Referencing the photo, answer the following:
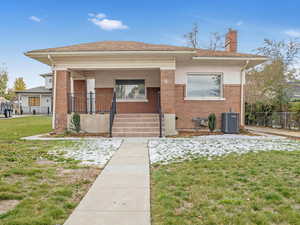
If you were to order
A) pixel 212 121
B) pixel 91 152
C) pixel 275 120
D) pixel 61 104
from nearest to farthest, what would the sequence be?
pixel 91 152, pixel 61 104, pixel 212 121, pixel 275 120

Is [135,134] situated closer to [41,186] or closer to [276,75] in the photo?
[41,186]

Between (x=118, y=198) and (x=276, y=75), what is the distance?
51.9ft

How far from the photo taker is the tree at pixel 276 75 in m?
15.3

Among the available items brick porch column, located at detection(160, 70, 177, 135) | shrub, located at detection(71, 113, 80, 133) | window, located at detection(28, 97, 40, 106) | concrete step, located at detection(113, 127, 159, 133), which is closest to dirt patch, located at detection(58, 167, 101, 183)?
concrete step, located at detection(113, 127, 159, 133)

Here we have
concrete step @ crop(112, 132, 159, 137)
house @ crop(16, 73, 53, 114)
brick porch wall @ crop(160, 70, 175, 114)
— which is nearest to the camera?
concrete step @ crop(112, 132, 159, 137)

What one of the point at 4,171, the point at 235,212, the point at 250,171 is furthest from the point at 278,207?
the point at 4,171

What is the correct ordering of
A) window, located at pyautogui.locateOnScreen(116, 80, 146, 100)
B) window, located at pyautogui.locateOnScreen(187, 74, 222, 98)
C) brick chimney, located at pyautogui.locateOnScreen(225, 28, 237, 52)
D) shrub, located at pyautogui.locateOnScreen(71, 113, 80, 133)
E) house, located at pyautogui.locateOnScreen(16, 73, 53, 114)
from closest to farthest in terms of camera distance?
shrub, located at pyautogui.locateOnScreen(71, 113, 80, 133), window, located at pyautogui.locateOnScreen(187, 74, 222, 98), window, located at pyautogui.locateOnScreen(116, 80, 146, 100), brick chimney, located at pyautogui.locateOnScreen(225, 28, 237, 52), house, located at pyautogui.locateOnScreen(16, 73, 53, 114)

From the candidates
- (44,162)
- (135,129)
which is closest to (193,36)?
(135,129)

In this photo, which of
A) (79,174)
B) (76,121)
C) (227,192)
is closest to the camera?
(227,192)

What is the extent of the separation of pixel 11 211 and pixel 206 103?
400 inches

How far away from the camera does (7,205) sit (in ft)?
9.76

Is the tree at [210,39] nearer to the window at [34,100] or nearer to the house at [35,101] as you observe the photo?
the house at [35,101]

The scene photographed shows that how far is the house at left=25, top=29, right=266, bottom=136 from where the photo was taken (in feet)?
32.6

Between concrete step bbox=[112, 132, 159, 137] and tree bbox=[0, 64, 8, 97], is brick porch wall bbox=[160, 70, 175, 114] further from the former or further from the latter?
tree bbox=[0, 64, 8, 97]
